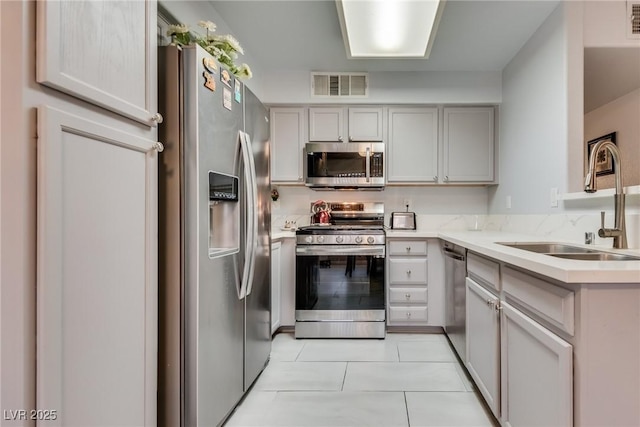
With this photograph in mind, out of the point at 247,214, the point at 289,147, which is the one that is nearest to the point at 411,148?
the point at 289,147

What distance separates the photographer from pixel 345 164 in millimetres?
3385

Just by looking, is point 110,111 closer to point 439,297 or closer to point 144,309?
point 144,309

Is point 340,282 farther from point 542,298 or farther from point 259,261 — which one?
point 542,298

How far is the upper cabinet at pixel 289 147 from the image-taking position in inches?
138

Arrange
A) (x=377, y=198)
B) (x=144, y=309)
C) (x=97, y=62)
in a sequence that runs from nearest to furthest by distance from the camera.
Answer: (x=97, y=62) < (x=144, y=309) < (x=377, y=198)

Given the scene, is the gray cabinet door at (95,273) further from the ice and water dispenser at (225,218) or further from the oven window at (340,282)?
the oven window at (340,282)

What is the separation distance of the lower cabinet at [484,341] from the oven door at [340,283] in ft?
3.15

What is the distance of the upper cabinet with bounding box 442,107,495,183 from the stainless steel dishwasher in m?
0.84

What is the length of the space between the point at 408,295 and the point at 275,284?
1185 mm

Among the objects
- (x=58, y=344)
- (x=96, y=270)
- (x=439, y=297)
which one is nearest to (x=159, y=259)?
(x=96, y=270)

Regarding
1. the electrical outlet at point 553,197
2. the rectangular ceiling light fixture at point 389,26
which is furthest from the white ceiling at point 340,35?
the electrical outlet at point 553,197

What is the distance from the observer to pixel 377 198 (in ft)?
12.3

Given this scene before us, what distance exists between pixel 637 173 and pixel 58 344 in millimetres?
4240

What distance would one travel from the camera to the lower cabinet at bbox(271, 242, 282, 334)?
297 cm
